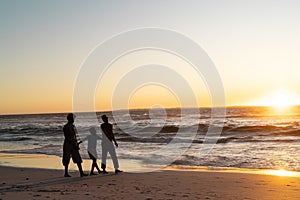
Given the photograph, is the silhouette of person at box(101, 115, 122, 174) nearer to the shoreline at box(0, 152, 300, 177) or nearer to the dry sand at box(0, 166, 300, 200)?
the dry sand at box(0, 166, 300, 200)

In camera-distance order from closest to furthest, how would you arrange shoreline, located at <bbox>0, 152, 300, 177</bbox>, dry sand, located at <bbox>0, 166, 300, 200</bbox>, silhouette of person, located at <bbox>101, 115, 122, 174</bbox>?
dry sand, located at <bbox>0, 166, 300, 200</bbox>
silhouette of person, located at <bbox>101, 115, 122, 174</bbox>
shoreline, located at <bbox>0, 152, 300, 177</bbox>

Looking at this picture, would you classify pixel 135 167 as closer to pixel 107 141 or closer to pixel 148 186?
pixel 107 141

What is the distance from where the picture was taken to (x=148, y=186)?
8758 millimetres

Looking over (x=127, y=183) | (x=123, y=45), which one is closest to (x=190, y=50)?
(x=123, y=45)

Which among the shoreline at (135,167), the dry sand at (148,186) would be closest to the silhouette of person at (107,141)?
the dry sand at (148,186)

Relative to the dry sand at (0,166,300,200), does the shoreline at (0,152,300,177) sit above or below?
below

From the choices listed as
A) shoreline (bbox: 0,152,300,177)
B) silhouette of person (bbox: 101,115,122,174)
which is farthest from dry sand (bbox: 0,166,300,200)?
shoreline (bbox: 0,152,300,177)

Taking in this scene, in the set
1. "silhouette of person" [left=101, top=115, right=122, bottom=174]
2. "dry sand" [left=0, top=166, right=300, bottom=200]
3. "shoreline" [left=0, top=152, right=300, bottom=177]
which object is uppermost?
"silhouette of person" [left=101, top=115, right=122, bottom=174]

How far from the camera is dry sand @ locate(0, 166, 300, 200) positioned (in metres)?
7.63

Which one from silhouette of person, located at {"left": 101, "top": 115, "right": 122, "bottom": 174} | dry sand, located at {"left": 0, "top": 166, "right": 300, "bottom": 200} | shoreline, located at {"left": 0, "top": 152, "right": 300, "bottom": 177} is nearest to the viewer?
dry sand, located at {"left": 0, "top": 166, "right": 300, "bottom": 200}

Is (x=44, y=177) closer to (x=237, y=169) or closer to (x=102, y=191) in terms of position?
(x=102, y=191)

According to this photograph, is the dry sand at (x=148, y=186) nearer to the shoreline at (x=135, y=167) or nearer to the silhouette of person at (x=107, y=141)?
the silhouette of person at (x=107, y=141)

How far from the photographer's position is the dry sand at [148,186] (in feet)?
25.0

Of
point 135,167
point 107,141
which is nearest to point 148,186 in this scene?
point 107,141
